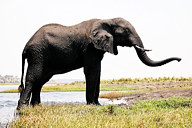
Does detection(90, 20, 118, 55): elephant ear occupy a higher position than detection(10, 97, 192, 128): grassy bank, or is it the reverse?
detection(90, 20, 118, 55): elephant ear

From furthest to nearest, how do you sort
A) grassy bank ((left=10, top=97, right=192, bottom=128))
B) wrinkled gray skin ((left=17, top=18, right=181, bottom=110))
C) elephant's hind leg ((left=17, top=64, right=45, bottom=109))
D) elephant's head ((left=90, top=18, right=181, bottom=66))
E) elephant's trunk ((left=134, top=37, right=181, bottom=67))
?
elephant's trunk ((left=134, top=37, right=181, bottom=67))
elephant's head ((left=90, top=18, right=181, bottom=66))
wrinkled gray skin ((left=17, top=18, right=181, bottom=110))
elephant's hind leg ((left=17, top=64, right=45, bottom=109))
grassy bank ((left=10, top=97, right=192, bottom=128))

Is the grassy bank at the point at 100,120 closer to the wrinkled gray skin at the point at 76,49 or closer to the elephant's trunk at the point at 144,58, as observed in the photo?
the wrinkled gray skin at the point at 76,49

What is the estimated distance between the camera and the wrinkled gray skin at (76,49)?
377 inches

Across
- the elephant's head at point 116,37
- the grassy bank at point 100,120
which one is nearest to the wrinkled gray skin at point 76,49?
the elephant's head at point 116,37

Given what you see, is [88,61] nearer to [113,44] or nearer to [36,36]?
[113,44]

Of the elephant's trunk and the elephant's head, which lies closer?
the elephant's head

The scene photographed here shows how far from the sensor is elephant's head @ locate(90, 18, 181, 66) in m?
9.73

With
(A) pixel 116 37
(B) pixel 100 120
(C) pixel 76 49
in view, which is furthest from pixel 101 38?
(B) pixel 100 120

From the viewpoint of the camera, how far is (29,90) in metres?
9.46

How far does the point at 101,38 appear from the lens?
31.8ft

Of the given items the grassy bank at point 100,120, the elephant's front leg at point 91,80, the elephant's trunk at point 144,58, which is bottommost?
the grassy bank at point 100,120

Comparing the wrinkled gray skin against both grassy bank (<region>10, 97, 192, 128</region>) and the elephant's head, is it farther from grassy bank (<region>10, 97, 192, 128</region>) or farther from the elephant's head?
grassy bank (<region>10, 97, 192, 128</region>)

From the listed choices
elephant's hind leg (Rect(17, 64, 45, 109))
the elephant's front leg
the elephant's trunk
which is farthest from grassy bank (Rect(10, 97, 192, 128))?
the elephant's trunk

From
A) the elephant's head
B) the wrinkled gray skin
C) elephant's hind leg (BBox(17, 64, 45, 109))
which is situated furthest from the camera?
the elephant's head
